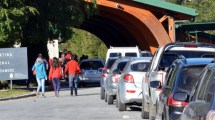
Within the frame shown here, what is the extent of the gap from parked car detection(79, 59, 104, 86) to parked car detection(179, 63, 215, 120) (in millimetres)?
32090

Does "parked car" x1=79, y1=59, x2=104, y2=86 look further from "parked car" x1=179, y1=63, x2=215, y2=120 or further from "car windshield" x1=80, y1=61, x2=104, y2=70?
"parked car" x1=179, y1=63, x2=215, y2=120

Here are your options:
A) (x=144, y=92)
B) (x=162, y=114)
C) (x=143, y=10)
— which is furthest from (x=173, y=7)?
(x=162, y=114)

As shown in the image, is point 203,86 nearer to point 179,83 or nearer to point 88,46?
point 179,83

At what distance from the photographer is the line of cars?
867cm

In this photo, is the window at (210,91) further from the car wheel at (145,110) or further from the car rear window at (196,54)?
the car wheel at (145,110)

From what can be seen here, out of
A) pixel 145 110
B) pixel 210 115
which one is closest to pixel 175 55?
pixel 145 110

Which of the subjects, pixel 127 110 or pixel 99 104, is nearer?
pixel 127 110

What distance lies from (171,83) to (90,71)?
97.7 feet

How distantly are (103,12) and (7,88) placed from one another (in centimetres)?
1435

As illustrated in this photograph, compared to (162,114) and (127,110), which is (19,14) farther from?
(162,114)

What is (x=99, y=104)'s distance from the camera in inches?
1002

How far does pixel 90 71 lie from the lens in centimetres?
4191

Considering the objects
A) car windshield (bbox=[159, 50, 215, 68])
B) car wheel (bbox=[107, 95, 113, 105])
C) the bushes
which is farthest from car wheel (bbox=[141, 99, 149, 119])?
the bushes

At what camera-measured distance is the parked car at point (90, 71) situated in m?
41.8
